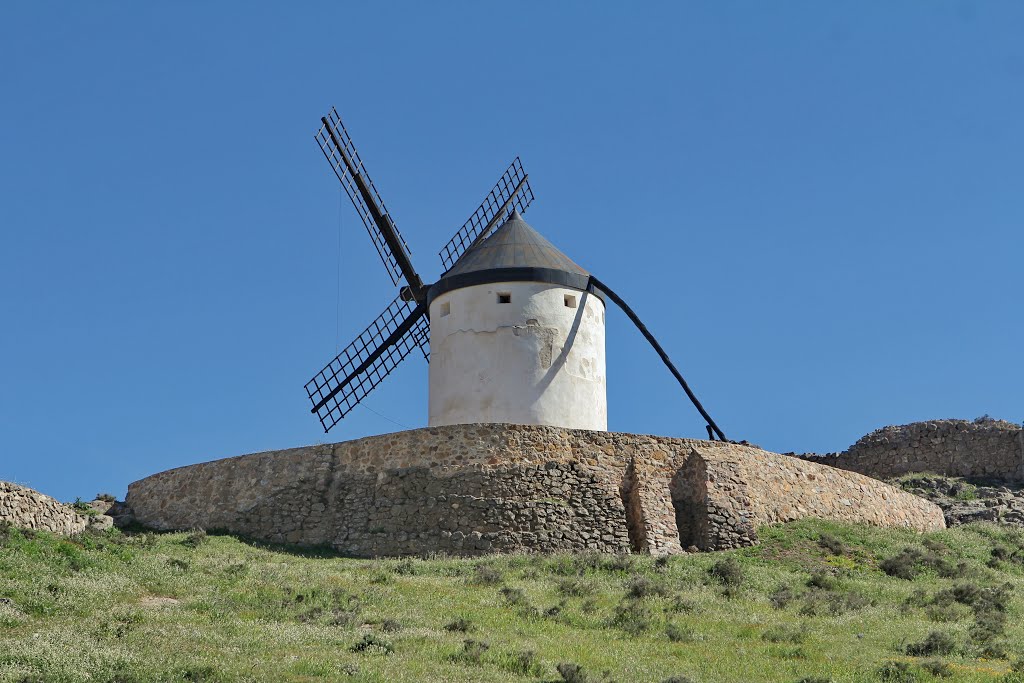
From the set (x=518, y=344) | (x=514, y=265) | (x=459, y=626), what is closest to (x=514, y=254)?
(x=514, y=265)

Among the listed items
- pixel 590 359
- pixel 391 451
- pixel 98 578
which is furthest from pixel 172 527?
pixel 590 359

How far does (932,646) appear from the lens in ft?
58.0

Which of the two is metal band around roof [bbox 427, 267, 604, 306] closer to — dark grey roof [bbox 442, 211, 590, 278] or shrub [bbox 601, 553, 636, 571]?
dark grey roof [bbox 442, 211, 590, 278]

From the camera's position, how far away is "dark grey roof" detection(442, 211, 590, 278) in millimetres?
30016

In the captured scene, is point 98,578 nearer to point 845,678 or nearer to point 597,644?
point 597,644

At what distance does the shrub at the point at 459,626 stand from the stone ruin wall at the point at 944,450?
19665 millimetres

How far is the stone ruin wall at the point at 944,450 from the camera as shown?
34.6 meters

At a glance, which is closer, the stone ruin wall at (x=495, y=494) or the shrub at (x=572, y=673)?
the shrub at (x=572, y=673)

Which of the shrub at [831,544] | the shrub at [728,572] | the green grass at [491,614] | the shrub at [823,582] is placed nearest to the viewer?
the green grass at [491,614]

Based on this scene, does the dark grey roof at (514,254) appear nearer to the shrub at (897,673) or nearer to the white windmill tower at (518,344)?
the white windmill tower at (518,344)

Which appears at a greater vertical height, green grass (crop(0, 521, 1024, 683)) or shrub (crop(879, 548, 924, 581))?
shrub (crop(879, 548, 924, 581))

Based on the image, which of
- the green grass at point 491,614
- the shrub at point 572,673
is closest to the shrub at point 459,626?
the green grass at point 491,614

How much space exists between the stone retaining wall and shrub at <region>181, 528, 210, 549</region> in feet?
5.83

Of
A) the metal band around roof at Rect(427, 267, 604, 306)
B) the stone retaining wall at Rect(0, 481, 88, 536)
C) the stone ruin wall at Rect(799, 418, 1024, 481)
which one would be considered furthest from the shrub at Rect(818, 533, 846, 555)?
the stone retaining wall at Rect(0, 481, 88, 536)
